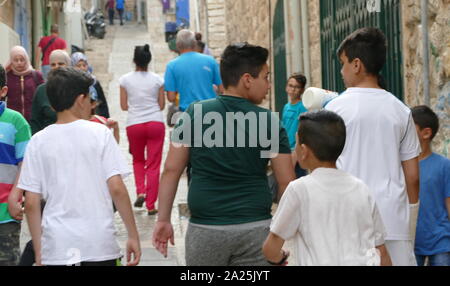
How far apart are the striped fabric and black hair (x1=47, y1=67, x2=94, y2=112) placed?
1.96 ft

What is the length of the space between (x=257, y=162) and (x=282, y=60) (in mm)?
8848

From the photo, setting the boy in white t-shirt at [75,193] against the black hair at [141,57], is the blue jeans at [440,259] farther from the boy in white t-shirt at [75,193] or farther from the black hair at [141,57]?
the black hair at [141,57]

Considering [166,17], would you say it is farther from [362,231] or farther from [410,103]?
[362,231]

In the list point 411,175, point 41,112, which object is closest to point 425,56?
point 411,175

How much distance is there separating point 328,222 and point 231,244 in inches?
25.6

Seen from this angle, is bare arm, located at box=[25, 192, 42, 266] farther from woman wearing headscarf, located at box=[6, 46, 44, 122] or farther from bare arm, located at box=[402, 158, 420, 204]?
woman wearing headscarf, located at box=[6, 46, 44, 122]

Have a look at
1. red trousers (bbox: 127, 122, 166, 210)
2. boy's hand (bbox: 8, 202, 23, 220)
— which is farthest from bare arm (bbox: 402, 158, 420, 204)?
red trousers (bbox: 127, 122, 166, 210)

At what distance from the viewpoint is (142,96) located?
929 centimetres

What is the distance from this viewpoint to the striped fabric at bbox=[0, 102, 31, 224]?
193 inches

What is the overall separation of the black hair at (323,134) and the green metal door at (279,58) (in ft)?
28.9

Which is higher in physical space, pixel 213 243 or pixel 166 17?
pixel 166 17

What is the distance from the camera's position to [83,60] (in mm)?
9383

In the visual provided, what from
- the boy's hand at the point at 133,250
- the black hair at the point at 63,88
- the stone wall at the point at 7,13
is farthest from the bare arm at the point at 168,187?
the stone wall at the point at 7,13

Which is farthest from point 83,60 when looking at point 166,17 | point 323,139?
point 166,17
